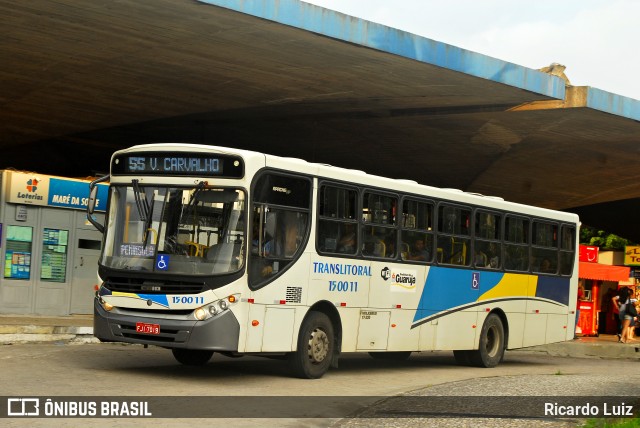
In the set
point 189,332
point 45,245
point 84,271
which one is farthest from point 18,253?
point 189,332

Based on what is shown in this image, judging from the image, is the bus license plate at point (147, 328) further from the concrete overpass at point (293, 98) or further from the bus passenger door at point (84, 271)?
the bus passenger door at point (84, 271)

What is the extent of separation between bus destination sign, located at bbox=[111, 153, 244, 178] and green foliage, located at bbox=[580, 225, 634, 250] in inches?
1858

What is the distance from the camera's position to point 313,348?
14.9 m

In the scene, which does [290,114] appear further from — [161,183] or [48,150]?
[161,183]

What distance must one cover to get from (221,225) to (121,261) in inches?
56.3

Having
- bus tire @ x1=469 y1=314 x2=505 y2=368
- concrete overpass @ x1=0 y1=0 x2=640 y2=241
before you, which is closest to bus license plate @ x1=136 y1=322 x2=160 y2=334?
concrete overpass @ x1=0 y1=0 x2=640 y2=241

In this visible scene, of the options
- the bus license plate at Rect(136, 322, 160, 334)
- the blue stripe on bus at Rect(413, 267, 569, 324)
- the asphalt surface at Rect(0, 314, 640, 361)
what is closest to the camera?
the bus license plate at Rect(136, 322, 160, 334)

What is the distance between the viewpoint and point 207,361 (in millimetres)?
16750

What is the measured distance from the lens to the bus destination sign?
1383 centimetres

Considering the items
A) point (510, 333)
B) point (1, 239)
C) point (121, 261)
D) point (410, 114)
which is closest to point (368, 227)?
point (121, 261)

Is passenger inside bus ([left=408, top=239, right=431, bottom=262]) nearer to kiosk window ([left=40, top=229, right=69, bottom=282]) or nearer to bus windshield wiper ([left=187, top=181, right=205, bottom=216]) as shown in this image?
bus windshield wiper ([left=187, top=181, right=205, bottom=216])

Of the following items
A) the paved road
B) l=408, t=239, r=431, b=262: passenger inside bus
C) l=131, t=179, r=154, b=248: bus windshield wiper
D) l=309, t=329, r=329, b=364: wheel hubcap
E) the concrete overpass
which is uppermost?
the concrete overpass

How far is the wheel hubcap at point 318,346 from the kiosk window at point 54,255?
9.49 metres

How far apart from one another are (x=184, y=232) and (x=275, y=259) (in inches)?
51.4
